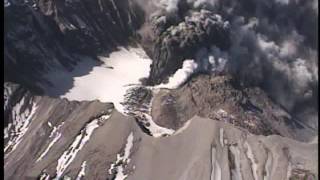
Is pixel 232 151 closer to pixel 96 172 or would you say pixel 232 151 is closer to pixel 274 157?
pixel 274 157

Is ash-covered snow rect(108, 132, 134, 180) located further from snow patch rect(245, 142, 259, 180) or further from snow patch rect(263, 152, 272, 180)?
snow patch rect(263, 152, 272, 180)

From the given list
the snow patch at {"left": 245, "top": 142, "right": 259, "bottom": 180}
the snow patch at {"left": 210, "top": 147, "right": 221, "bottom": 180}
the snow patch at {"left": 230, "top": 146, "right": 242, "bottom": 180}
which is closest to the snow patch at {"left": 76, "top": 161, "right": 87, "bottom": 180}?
the snow patch at {"left": 210, "top": 147, "right": 221, "bottom": 180}

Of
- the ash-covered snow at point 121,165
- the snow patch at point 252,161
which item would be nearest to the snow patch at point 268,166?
the snow patch at point 252,161

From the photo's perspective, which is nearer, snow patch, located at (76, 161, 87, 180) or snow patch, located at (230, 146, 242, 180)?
snow patch, located at (230, 146, 242, 180)

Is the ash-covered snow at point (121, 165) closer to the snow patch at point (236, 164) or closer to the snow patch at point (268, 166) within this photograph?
the snow patch at point (236, 164)

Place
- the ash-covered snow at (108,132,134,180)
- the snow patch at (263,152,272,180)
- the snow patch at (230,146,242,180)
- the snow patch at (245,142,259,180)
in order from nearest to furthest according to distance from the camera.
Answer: the snow patch at (263,152,272,180)
the snow patch at (230,146,242,180)
the snow patch at (245,142,259,180)
the ash-covered snow at (108,132,134,180)

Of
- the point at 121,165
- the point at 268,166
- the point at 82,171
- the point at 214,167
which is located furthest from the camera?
the point at 121,165

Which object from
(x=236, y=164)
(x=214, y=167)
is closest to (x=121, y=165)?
(x=214, y=167)

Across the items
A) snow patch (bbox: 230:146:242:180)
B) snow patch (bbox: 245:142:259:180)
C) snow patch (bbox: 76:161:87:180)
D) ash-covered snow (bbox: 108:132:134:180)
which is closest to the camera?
snow patch (bbox: 230:146:242:180)

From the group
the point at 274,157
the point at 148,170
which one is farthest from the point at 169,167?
the point at 274,157

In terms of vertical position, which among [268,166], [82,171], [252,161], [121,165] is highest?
[252,161]

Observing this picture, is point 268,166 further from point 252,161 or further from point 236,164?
point 236,164

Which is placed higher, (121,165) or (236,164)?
(121,165)
